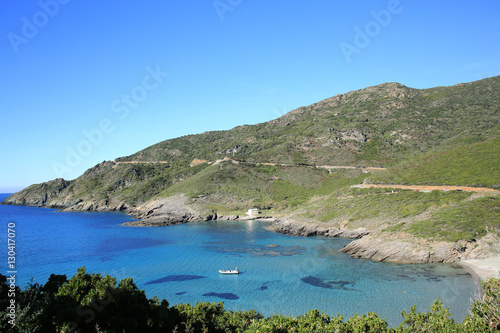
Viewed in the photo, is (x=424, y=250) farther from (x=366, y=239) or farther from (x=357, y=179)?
(x=357, y=179)

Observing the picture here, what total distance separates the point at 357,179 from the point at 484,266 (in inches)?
2994

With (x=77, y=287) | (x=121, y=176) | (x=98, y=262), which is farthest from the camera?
(x=121, y=176)

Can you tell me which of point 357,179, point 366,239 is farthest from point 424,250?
point 357,179

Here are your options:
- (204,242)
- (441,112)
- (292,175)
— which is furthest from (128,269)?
(441,112)

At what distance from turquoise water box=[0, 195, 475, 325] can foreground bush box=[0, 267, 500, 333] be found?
13011 millimetres

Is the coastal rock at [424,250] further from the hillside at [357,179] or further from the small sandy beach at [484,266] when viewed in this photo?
the small sandy beach at [484,266]

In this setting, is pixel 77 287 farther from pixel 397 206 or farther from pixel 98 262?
pixel 397 206

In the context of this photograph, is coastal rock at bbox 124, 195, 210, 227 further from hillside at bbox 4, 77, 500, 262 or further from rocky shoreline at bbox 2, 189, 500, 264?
hillside at bbox 4, 77, 500, 262

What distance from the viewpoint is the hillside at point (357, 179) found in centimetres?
5034

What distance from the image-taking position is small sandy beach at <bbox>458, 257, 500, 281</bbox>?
3638 cm

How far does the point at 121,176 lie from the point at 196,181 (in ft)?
220

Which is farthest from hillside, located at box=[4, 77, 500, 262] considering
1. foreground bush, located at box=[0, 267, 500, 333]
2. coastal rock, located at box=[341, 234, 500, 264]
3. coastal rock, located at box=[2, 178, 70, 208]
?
foreground bush, located at box=[0, 267, 500, 333]

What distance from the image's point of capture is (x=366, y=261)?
4766 cm

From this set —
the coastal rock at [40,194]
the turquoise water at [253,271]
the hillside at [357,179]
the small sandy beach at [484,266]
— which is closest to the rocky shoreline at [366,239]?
Answer: the hillside at [357,179]
